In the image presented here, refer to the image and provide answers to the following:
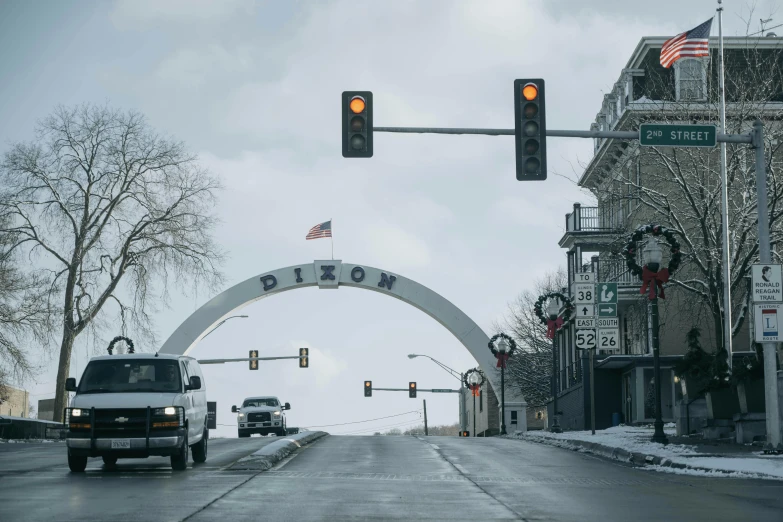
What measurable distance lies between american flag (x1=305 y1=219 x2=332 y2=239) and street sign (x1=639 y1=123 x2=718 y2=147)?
4727cm

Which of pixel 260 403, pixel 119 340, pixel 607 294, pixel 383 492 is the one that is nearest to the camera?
pixel 383 492

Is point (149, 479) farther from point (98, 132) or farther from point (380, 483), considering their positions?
point (98, 132)

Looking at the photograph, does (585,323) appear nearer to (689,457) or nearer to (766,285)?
(766,285)

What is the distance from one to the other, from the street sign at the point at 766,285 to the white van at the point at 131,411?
10.6 meters

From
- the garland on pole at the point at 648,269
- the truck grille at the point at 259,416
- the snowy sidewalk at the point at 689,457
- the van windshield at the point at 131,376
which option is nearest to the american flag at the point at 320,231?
the truck grille at the point at 259,416

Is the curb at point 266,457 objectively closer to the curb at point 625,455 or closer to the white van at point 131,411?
the white van at point 131,411

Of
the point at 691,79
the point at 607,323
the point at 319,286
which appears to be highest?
the point at 691,79

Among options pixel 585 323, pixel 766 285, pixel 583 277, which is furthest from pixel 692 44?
pixel 766 285

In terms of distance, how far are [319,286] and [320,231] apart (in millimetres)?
4589

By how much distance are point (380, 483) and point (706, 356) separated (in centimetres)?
1300

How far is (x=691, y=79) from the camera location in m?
42.3

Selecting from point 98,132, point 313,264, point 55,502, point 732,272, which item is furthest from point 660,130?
point 313,264

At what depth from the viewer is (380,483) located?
16.4 metres

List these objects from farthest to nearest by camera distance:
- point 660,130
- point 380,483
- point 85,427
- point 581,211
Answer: point 581,211 → point 660,130 → point 85,427 → point 380,483
